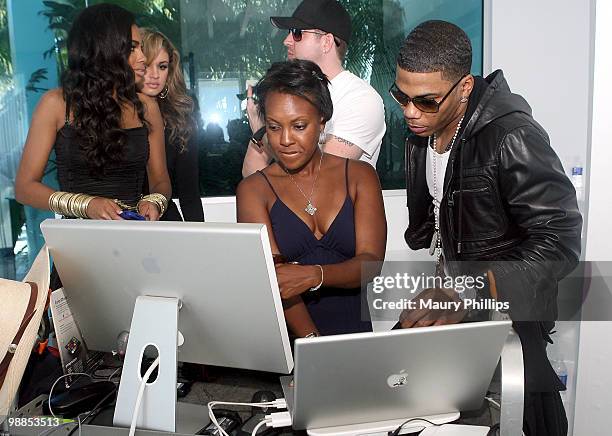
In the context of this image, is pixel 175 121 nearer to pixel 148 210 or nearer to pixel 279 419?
pixel 148 210

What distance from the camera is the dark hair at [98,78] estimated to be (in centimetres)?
205

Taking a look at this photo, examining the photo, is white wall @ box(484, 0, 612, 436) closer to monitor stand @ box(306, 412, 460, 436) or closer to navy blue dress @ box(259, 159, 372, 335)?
navy blue dress @ box(259, 159, 372, 335)

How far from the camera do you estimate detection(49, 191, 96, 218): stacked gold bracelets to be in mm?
1801

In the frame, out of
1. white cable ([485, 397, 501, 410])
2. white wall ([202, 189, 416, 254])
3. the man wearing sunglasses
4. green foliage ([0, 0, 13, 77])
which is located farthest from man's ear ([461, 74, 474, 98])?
green foliage ([0, 0, 13, 77])

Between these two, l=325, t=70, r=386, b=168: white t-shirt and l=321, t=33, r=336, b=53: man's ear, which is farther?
l=321, t=33, r=336, b=53: man's ear

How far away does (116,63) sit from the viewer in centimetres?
211

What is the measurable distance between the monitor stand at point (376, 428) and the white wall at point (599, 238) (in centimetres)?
155

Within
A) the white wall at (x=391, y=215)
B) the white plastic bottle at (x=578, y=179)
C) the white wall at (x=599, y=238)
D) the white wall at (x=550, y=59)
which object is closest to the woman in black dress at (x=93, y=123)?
the white wall at (x=391, y=215)

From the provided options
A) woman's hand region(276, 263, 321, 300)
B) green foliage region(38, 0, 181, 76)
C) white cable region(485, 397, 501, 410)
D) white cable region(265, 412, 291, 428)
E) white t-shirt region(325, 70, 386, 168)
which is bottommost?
white cable region(485, 397, 501, 410)

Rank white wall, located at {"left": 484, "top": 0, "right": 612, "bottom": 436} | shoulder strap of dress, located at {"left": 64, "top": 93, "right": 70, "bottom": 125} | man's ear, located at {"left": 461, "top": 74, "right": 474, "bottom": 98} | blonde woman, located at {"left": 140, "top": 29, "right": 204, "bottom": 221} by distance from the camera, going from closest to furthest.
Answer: man's ear, located at {"left": 461, "top": 74, "right": 474, "bottom": 98}, shoulder strap of dress, located at {"left": 64, "top": 93, "right": 70, "bottom": 125}, blonde woman, located at {"left": 140, "top": 29, "right": 204, "bottom": 221}, white wall, located at {"left": 484, "top": 0, "right": 612, "bottom": 436}

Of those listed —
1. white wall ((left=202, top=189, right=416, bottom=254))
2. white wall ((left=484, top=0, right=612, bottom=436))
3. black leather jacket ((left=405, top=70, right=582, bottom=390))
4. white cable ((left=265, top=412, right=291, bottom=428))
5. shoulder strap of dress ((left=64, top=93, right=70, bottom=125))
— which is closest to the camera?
white cable ((left=265, top=412, right=291, bottom=428))

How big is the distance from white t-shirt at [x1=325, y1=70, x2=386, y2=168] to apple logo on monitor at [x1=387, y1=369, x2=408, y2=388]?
1292 millimetres

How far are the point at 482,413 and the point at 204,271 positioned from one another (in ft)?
2.15

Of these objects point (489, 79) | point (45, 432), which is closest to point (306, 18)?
point (489, 79)
